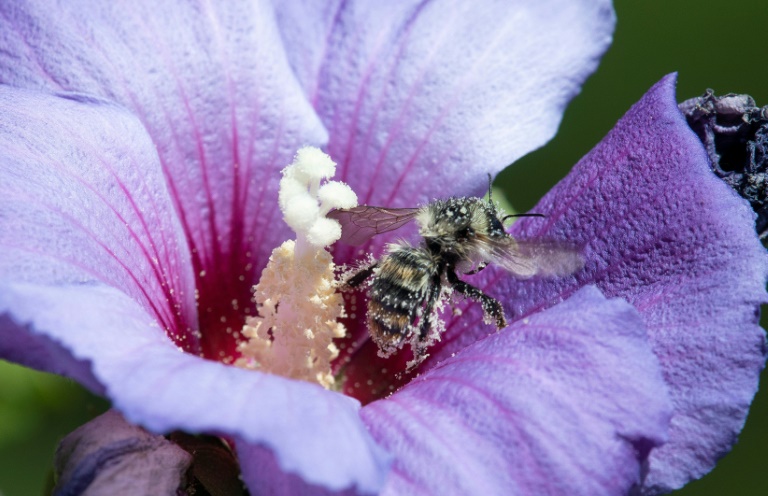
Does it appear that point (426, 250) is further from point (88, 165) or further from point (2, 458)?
point (2, 458)

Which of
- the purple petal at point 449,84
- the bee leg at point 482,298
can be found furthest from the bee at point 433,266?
the purple petal at point 449,84

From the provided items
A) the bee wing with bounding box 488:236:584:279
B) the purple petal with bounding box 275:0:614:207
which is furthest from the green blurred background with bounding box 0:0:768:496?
the bee wing with bounding box 488:236:584:279

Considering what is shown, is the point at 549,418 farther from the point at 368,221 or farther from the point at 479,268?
the point at 368,221

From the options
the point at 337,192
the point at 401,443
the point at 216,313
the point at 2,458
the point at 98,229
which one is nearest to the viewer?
the point at 401,443

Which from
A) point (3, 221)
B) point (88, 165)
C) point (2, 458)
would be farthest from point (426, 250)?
point (2, 458)

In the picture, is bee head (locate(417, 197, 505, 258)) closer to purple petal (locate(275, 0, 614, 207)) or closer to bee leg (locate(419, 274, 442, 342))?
bee leg (locate(419, 274, 442, 342))

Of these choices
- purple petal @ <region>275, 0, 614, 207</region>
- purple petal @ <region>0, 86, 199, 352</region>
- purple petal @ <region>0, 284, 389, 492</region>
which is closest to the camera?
purple petal @ <region>0, 284, 389, 492</region>

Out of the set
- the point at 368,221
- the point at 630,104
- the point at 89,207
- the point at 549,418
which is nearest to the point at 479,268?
the point at 368,221
